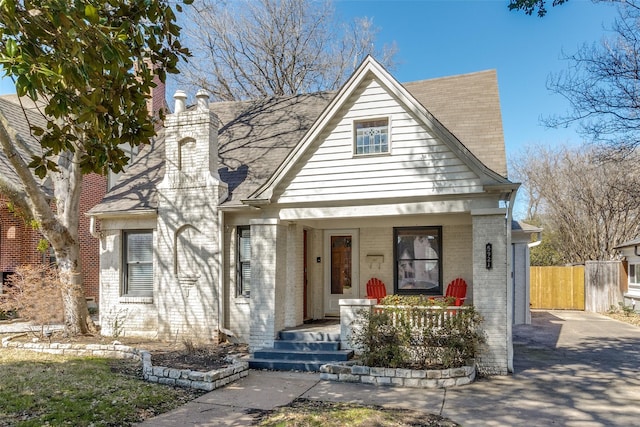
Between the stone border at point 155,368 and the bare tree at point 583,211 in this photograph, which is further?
the bare tree at point 583,211

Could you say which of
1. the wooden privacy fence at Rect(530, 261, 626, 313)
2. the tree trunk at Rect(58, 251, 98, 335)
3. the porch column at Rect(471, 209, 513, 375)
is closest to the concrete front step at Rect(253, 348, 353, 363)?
the porch column at Rect(471, 209, 513, 375)

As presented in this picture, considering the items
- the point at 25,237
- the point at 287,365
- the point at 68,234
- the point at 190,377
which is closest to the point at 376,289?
the point at 287,365

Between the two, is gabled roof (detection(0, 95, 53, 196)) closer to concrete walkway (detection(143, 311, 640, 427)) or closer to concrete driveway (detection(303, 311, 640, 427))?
concrete walkway (detection(143, 311, 640, 427))

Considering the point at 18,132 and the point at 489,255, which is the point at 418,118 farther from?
the point at 18,132

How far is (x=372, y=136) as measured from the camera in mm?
10047

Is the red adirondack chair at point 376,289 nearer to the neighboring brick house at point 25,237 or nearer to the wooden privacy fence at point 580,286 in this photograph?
the neighboring brick house at point 25,237

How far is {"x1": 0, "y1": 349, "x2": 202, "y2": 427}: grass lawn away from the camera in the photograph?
6133 millimetres

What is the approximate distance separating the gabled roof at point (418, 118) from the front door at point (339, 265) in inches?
123

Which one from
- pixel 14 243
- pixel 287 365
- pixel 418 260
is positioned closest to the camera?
pixel 287 365

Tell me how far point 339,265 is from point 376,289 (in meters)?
1.40

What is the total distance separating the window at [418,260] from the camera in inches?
465

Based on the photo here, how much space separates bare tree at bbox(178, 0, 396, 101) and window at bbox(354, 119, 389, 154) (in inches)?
620

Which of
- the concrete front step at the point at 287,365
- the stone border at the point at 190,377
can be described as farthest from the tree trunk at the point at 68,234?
the concrete front step at the point at 287,365

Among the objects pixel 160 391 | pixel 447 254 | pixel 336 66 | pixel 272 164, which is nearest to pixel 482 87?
pixel 447 254
